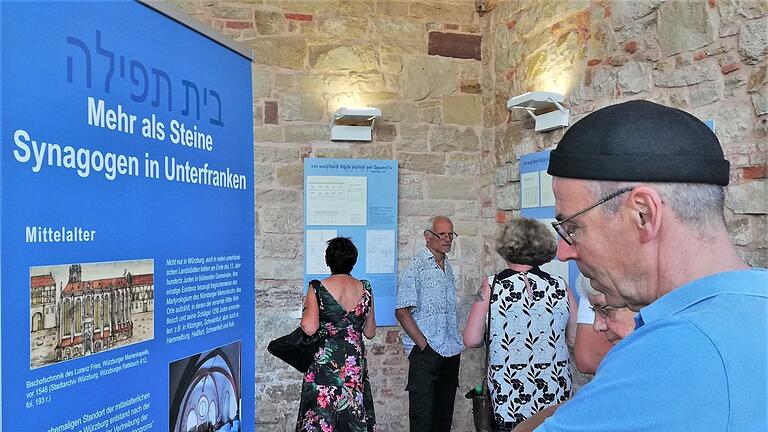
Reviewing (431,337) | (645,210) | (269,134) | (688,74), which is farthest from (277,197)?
(645,210)

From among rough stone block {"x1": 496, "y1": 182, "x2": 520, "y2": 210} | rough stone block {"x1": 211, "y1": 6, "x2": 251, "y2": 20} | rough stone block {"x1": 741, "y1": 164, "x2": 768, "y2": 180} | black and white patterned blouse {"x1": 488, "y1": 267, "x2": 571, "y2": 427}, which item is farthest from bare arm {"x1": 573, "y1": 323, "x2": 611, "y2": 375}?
rough stone block {"x1": 211, "y1": 6, "x2": 251, "y2": 20}

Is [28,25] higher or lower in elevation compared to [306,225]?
higher

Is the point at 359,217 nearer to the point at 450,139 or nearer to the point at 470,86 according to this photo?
the point at 450,139

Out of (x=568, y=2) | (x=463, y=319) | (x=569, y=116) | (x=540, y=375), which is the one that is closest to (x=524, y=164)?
(x=569, y=116)

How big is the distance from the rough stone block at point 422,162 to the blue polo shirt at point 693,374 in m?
4.24

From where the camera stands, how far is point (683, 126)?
0.94 meters

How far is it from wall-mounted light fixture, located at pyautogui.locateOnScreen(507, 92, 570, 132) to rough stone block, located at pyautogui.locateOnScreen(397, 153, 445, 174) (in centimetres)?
102

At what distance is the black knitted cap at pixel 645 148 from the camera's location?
910mm

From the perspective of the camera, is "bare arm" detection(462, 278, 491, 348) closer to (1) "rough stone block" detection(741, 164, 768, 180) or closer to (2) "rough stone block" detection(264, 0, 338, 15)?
(1) "rough stone block" detection(741, 164, 768, 180)

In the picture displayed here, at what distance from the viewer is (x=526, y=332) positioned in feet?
9.86

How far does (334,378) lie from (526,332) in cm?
108

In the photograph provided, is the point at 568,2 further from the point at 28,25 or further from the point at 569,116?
the point at 28,25

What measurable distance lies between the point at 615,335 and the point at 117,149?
1510 mm

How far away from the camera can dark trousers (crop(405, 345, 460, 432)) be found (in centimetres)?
421
